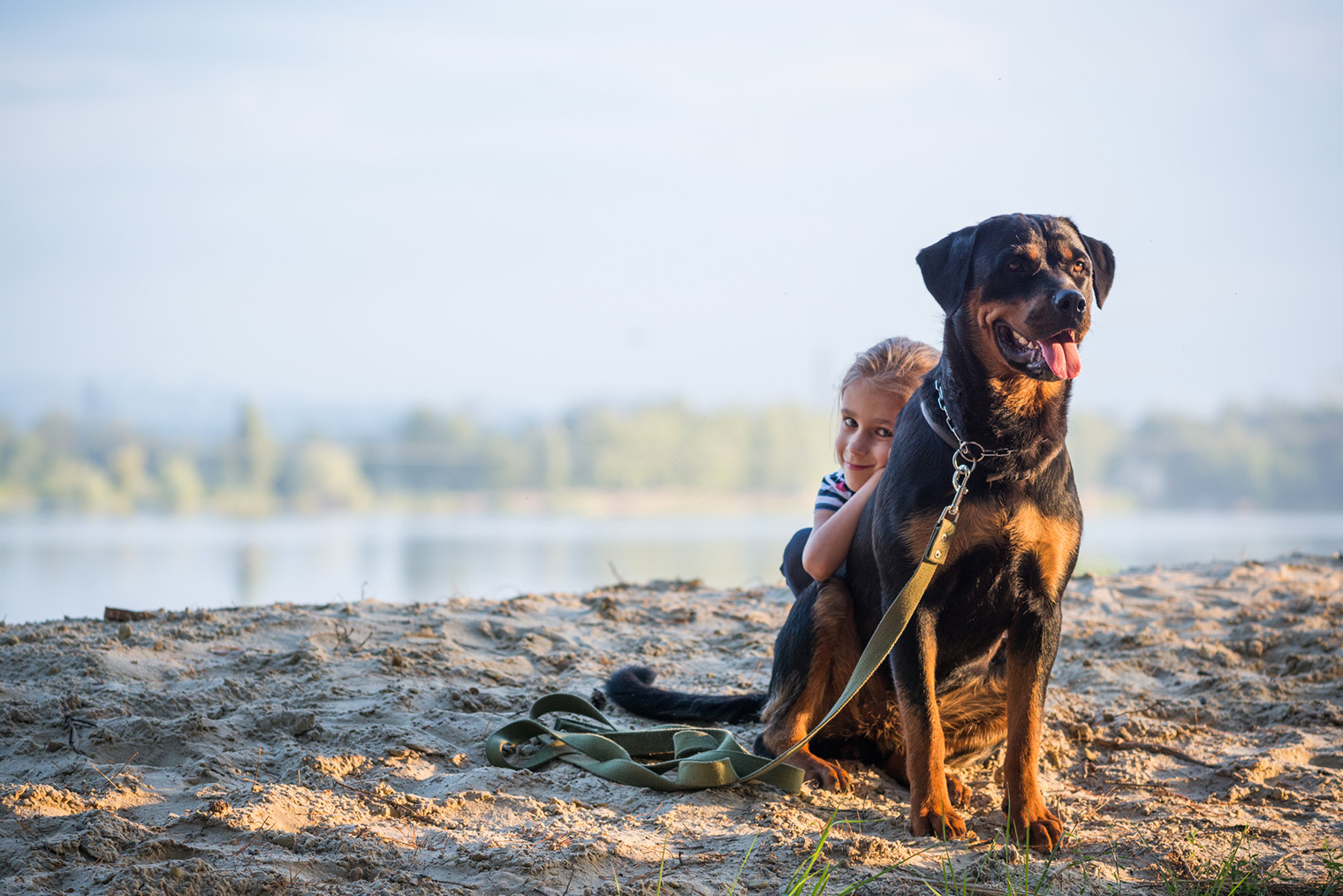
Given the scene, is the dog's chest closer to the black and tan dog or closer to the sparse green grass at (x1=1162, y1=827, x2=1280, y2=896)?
the black and tan dog

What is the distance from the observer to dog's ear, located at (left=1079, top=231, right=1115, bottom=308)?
2.57 m

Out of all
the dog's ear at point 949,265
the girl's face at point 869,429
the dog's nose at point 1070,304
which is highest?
the dog's ear at point 949,265

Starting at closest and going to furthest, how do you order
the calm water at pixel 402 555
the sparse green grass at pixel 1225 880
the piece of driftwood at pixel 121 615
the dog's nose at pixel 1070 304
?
the sparse green grass at pixel 1225 880
the dog's nose at pixel 1070 304
the piece of driftwood at pixel 121 615
the calm water at pixel 402 555

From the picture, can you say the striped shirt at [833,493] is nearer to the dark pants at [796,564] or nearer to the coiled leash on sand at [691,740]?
the dark pants at [796,564]

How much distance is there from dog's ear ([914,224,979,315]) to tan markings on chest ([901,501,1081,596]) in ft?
1.84

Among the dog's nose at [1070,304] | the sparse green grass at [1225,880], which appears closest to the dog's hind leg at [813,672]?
the sparse green grass at [1225,880]

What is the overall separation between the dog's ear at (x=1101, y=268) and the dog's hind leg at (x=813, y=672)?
3.57 feet

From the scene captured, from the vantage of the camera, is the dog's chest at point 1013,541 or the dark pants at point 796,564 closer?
Answer: the dog's chest at point 1013,541

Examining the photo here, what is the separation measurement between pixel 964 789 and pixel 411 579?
884 centimetres

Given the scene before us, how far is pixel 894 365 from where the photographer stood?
3.35 m

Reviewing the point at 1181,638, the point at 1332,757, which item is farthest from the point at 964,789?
the point at 1181,638

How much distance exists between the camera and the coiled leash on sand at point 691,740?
91.9 inches

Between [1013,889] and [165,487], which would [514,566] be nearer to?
[1013,889]

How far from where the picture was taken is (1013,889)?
6.38 ft
